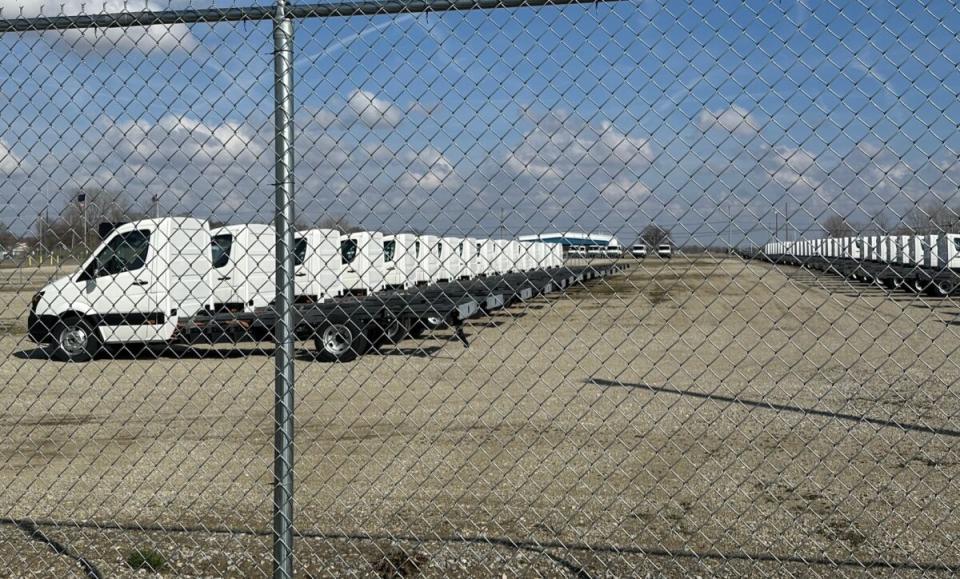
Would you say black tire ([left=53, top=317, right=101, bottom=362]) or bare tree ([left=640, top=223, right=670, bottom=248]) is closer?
bare tree ([left=640, top=223, right=670, bottom=248])

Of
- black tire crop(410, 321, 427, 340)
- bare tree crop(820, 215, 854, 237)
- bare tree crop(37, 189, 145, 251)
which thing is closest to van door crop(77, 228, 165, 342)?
black tire crop(410, 321, 427, 340)

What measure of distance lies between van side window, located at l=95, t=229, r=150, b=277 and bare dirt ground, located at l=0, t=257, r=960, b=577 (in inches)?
106

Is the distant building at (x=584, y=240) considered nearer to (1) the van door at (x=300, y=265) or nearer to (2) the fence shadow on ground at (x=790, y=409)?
(1) the van door at (x=300, y=265)

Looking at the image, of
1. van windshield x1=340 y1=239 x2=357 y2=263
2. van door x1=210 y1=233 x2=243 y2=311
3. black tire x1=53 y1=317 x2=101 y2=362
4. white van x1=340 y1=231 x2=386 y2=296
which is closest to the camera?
black tire x1=53 y1=317 x2=101 y2=362

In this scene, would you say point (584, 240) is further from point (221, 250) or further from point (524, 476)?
point (221, 250)

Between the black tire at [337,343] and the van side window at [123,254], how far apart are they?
9.47 feet

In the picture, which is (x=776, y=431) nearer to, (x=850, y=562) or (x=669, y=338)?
(x=850, y=562)

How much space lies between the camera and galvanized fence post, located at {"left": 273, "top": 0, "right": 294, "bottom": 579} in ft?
10.9

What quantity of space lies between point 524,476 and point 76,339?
9744 millimetres

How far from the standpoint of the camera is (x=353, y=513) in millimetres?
5234

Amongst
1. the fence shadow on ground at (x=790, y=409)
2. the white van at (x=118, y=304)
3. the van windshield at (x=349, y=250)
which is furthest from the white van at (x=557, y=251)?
the van windshield at (x=349, y=250)

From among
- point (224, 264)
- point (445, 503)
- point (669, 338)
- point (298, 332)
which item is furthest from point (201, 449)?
point (669, 338)

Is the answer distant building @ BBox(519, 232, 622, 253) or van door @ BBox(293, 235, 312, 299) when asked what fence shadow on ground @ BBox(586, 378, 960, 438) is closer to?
distant building @ BBox(519, 232, 622, 253)

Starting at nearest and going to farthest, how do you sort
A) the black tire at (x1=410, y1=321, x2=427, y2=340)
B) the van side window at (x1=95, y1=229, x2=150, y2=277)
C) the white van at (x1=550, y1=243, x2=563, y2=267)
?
the white van at (x1=550, y1=243, x2=563, y2=267) < the van side window at (x1=95, y1=229, x2=150, y2=277) < the black tire at (x1=410, y1=321, x2=427, y2=340)
